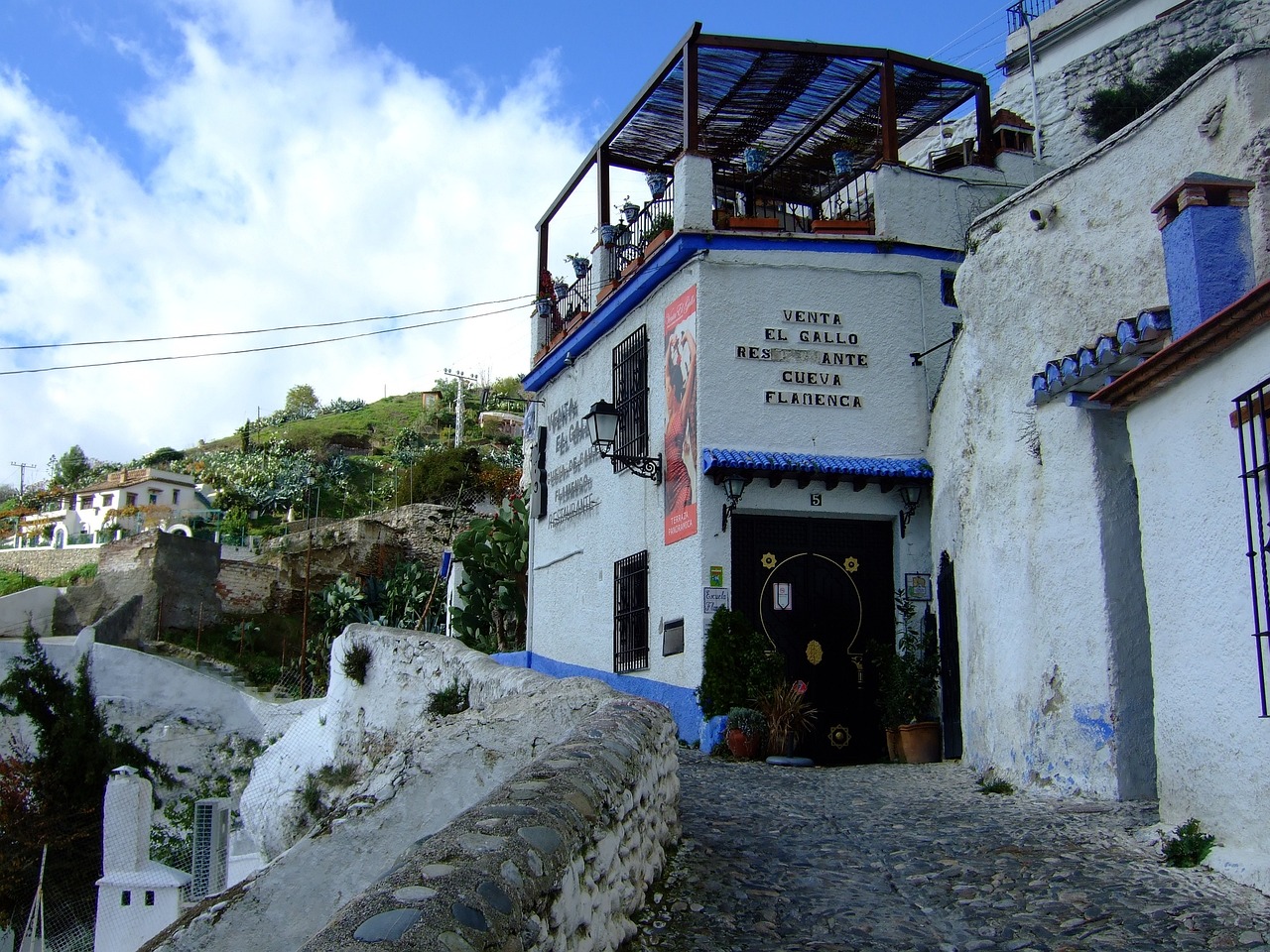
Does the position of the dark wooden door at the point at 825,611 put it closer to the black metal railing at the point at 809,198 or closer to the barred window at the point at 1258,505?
the black metal railing at the point at 809,198

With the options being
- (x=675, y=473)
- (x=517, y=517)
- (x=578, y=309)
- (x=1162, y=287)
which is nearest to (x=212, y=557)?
(x=517, y=517)

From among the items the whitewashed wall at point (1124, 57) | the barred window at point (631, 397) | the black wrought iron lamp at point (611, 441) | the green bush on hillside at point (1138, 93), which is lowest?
the black wrought iron lamp at point (611, 441)

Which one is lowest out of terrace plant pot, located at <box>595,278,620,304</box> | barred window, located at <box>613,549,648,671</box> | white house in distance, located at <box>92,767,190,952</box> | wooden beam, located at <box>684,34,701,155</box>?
white house in distance, located at <box>92,767,190,952</box>

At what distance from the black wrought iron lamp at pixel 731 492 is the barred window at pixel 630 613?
1581 mm

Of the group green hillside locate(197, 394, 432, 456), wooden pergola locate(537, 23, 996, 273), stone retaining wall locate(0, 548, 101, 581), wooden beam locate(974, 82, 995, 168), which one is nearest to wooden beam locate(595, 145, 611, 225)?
wooden pergola locate(537, 23, 996, 273)

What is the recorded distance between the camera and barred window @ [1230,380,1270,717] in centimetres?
564

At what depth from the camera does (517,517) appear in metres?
19.4

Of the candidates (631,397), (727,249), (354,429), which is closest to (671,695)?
(631,397)

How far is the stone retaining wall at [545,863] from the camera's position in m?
3.29

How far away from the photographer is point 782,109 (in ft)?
48.5

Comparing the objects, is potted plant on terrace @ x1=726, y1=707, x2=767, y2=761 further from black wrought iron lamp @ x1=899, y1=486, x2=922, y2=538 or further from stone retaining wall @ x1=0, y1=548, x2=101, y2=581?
stone retaining wall @ x1=0, y1=548, x2=101, y2=581

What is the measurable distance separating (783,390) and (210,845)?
36.1 ft

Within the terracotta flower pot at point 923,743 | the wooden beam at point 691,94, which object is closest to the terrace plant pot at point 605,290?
the wooden beam at point 691,94

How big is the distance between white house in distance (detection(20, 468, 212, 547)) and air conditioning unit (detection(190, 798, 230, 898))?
25697 mm
